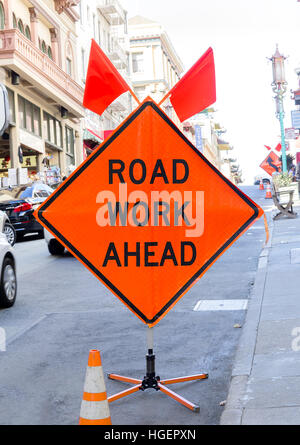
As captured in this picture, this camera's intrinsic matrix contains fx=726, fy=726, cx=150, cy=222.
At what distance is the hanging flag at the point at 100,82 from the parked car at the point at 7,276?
431cm

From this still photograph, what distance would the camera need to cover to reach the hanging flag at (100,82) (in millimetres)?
5559

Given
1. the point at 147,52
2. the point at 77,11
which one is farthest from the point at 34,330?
the point at 147,52

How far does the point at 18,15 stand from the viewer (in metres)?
32.2

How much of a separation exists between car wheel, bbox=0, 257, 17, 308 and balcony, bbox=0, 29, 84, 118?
2003 cm

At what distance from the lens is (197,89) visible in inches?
222

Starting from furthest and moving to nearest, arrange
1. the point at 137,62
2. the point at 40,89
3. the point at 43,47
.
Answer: the point at 137,62, the point at 43,47, the point at 40,89

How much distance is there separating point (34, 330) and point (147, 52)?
246ft

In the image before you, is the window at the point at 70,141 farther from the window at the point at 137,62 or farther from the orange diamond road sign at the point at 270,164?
the window at the point at 137,62

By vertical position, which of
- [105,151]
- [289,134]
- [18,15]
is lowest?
[105,151]

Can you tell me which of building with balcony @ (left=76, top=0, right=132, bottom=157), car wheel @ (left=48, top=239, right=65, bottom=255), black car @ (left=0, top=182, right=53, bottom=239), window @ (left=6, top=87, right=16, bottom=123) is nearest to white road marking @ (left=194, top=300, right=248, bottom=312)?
car wheel @ (left=48, top=239, right=65, bottom=255)

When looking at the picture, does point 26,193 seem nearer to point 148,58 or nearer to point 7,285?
point 7,285

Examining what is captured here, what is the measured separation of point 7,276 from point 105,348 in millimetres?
2841
